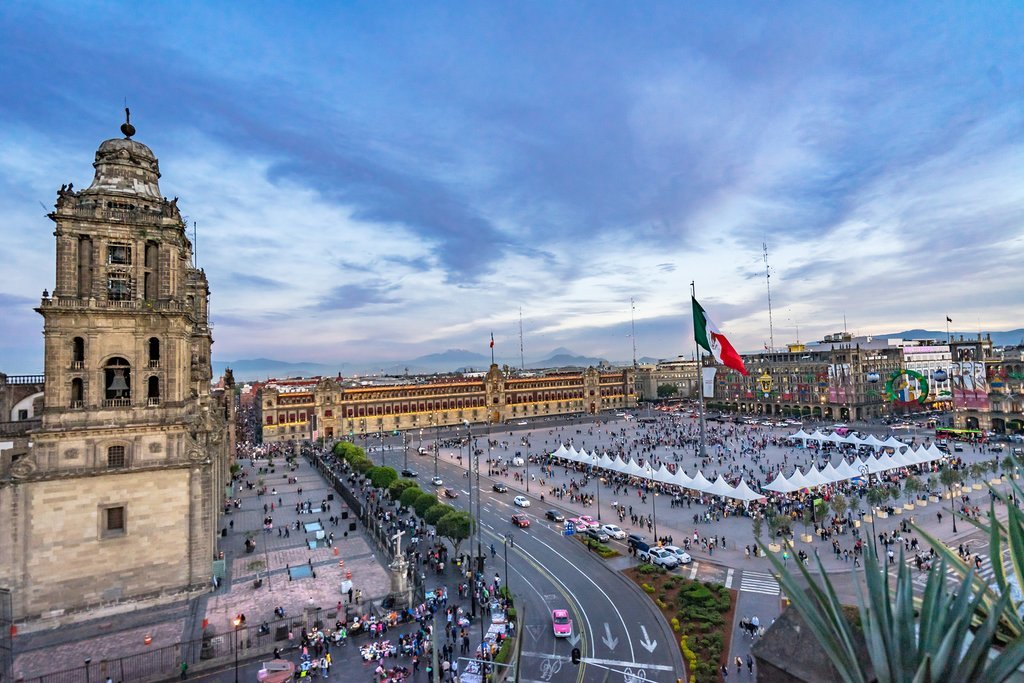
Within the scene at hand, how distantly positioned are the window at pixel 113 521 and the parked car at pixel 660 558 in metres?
29.5

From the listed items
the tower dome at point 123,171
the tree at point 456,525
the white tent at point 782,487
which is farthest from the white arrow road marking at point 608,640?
the tower dome at point 123,171

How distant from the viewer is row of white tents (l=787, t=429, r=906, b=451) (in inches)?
2601

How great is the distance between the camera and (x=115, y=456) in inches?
1128

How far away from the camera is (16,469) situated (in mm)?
26406

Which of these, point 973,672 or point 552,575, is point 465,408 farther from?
point 973,672

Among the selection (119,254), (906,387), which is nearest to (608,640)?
(119,254)

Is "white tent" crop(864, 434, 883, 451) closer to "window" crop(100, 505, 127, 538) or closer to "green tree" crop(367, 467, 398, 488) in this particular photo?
"green tree" crop(367, 467, 398, 488)

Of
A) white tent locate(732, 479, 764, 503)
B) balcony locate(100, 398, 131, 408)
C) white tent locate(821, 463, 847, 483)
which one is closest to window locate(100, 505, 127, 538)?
balcony locate(100, 398, 131, 408)

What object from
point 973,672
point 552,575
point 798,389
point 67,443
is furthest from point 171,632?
point 798,389

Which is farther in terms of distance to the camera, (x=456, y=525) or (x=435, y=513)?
(x=435, y=513)

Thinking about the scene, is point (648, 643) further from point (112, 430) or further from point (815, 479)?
point (815, 479)

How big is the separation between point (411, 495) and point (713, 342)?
36382mm

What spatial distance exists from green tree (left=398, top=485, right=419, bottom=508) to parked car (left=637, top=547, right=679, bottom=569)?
55.0 feet

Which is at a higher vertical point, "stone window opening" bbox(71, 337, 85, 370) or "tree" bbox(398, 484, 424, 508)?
"stone window opening" bbox(71, 337, 85, 370)
